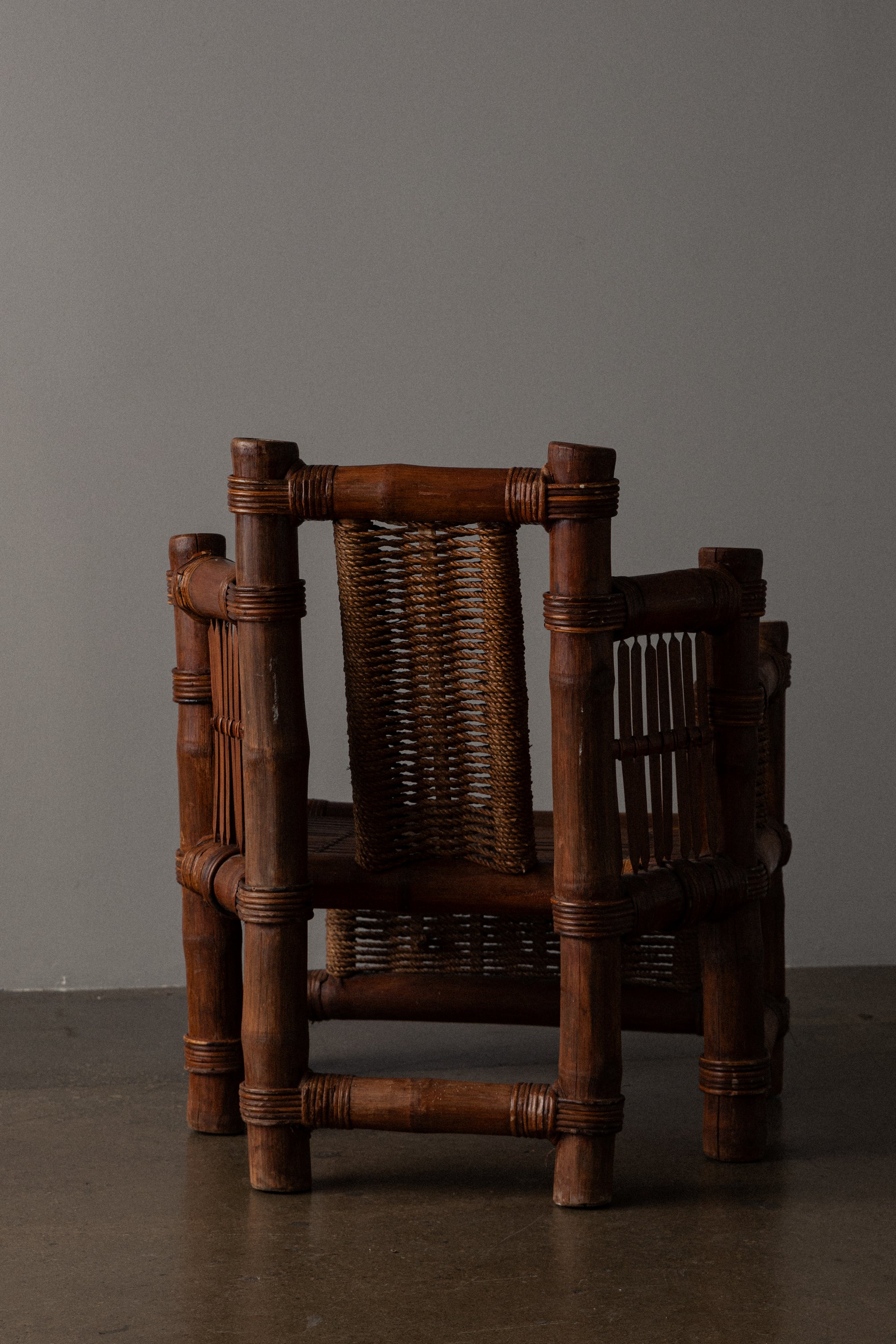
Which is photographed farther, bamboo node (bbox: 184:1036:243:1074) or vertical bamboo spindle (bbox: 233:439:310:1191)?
bamboo node (bbox: 184:1036:243:1074)

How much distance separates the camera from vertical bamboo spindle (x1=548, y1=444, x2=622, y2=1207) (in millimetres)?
2213

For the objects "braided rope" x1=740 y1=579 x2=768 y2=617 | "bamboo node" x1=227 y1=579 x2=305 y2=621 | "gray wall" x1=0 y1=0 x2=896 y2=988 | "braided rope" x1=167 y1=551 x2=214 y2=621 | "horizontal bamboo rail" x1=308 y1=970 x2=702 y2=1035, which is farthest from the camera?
"gray wall" x1=0 y1=0 x2=896 y2=988

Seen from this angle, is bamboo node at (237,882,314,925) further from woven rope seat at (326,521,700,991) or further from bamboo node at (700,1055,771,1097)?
bamboo node at (700,1055,771,1097)

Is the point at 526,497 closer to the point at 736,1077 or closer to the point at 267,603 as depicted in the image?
the point at 267,603

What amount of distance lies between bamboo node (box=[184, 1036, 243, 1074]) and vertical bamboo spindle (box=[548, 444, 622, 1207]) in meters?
0.66

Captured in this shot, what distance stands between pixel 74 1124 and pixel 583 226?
7.74 feet

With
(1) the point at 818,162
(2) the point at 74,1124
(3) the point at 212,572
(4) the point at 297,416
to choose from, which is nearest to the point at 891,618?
(1) the point at 818,162

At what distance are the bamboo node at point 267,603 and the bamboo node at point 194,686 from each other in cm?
34

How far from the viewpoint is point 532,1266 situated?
2.09m

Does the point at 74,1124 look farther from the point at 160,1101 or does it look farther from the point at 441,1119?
the point at 441,1119

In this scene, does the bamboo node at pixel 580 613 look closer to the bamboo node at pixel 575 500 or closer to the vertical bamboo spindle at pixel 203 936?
the bamboo node at pixel 575 500

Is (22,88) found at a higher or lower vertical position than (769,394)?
higher

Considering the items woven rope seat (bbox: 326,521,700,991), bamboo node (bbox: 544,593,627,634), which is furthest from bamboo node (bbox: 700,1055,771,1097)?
bamboo node (bbox: 544,593,627,634)

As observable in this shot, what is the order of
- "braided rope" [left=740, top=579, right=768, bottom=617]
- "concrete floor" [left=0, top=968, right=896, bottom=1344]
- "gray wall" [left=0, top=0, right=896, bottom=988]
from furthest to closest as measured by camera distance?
"gray wall" [left=0, top=0, right=896, bottom=988]
"braided rope" [left=740, top=579, right=768, bottom=617]
"concrete floor" [left=0, top=968, right=896, bottom=1344]
